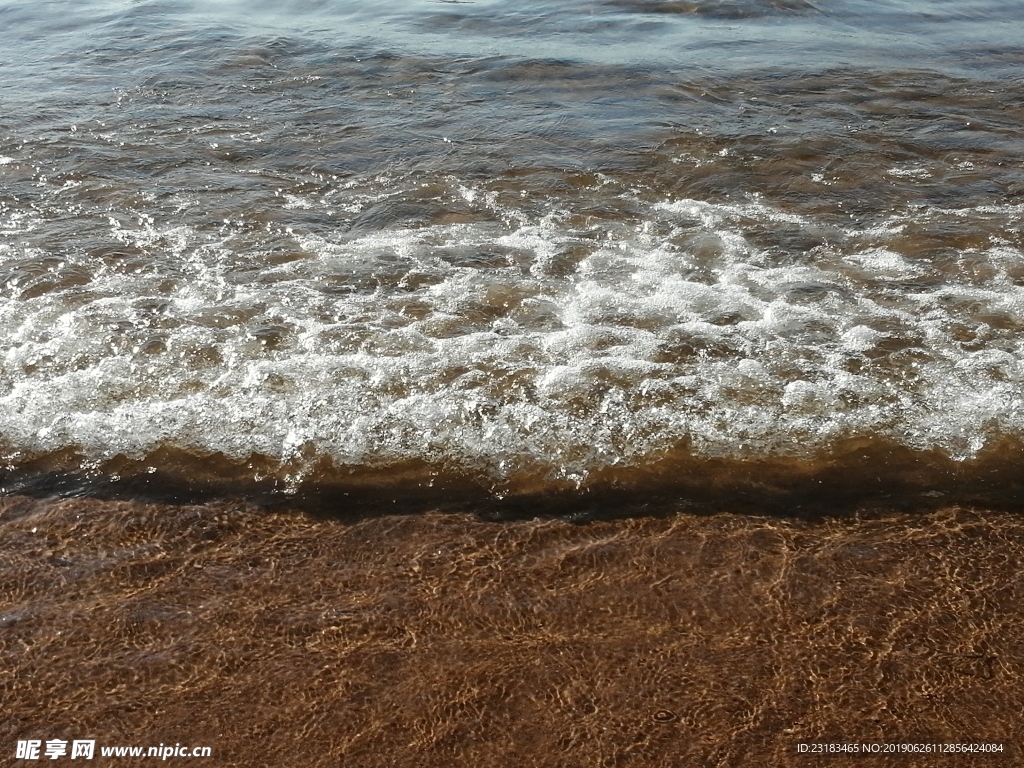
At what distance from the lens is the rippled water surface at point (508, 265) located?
3.88m

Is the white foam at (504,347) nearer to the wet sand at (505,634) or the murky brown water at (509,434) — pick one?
the murky brown water at (509,434)

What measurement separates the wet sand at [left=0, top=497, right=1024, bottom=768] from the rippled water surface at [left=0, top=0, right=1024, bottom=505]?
0.34 metres

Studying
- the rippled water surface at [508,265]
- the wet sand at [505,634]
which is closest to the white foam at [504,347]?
the rippled water surface at [508,265]

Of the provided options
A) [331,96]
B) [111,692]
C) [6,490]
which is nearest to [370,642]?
[111,692]

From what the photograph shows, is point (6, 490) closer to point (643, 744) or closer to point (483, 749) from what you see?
point (483, 749)

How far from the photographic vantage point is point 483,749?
2627 mm

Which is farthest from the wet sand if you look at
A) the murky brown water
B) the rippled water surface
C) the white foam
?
the white foam

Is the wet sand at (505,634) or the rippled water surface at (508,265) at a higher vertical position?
the rippled water surface at (508,265)

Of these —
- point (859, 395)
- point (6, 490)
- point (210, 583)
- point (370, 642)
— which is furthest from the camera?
point (859, 395)

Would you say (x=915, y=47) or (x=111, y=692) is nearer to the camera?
(x=111, y=692)

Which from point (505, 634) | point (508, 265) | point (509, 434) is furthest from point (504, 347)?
point (505, 634)

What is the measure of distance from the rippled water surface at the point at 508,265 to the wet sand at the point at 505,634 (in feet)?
1.13

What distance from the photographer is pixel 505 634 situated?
9.80ft

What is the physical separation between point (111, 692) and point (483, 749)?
4.20 feet
